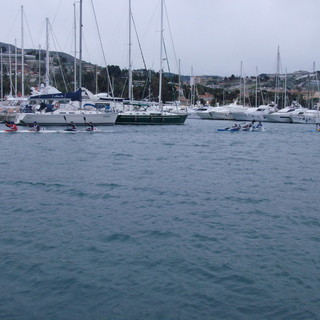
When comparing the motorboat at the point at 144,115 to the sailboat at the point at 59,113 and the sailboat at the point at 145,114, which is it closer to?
the sailboat at the point at 145,114

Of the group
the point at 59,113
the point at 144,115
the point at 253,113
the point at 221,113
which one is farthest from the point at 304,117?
the point at 59,113

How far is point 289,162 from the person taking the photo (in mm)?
A: 26719

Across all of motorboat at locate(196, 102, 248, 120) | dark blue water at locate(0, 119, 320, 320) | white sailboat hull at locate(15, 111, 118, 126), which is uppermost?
motorboat at locate(196, 102, 248, 120)

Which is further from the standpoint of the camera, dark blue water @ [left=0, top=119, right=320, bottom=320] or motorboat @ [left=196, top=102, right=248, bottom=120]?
motorboat @ [left=196, top=102, right=248, bottom=120]

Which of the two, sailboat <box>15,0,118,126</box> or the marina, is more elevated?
sailboat <box>15,0,118,126</box>

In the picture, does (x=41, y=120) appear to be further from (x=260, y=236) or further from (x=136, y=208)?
(x=260, y=236)

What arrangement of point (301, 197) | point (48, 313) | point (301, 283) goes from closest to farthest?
point (48, 313), point (301, 283), point (301, 197)

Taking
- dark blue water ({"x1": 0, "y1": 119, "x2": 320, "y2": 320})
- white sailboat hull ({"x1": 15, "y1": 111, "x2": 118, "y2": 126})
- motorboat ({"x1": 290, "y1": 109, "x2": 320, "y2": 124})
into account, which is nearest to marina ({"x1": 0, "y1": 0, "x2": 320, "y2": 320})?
dark blue water ({"x1": 0, "y1": 119, "x2": 320, "y2": 320})

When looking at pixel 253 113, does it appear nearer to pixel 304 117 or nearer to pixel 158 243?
pixel 304 117

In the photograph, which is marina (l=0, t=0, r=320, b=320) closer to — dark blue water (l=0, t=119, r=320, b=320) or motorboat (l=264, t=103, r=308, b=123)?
dark blue water (l=0, t=119, r=320, b=320)

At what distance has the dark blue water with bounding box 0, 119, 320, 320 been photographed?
8047 millimetres

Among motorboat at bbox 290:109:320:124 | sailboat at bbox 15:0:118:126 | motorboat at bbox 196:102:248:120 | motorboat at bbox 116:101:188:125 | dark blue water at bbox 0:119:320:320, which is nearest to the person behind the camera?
dark blue water at bbox 0:119:320:320

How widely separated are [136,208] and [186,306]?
261 inches

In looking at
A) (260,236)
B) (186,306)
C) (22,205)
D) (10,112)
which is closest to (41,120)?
(10,112)
